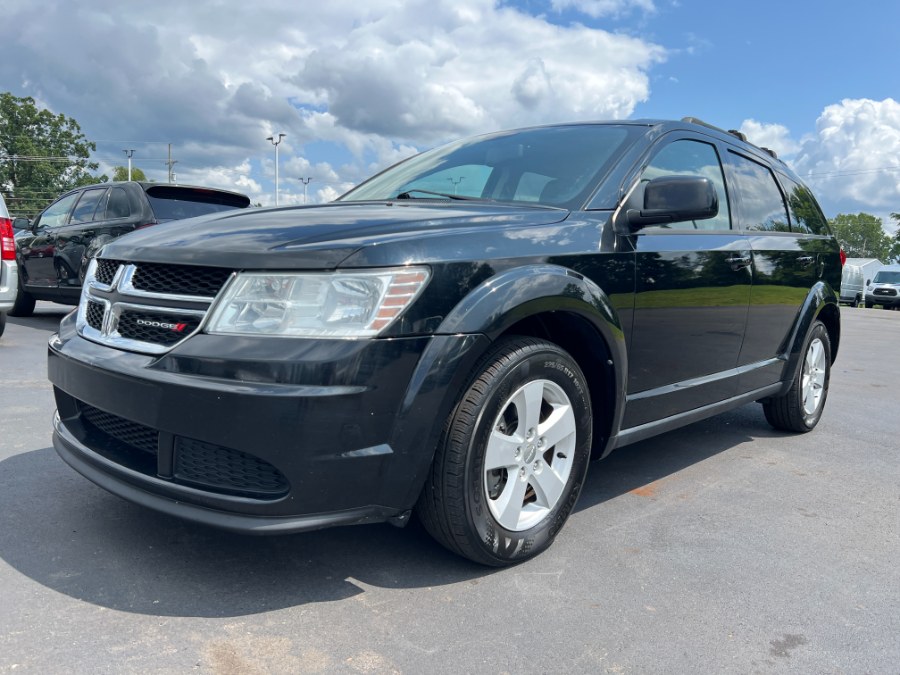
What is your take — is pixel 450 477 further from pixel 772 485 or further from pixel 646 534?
pixel 772 485

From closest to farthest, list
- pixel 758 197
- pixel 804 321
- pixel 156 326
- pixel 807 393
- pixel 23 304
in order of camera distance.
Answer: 1. pixel 156 326
2. pixel 758 197
3. pixel 804 321
4. pixel 807 393
5. pixel 23 304

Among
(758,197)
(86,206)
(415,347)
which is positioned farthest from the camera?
(86,206)

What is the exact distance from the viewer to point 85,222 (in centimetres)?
843

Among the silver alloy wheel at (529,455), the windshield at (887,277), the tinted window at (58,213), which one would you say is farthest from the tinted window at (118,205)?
the windshield at (887,277)

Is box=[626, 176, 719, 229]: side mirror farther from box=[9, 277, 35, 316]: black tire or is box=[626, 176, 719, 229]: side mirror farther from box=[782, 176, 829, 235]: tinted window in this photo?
box=[9, 277, 35, 316]: black tire

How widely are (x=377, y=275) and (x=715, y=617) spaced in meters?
1.47

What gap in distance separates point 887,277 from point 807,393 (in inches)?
1373

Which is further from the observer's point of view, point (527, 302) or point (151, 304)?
point (527, 302)

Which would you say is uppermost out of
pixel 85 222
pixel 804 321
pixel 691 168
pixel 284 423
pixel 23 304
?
pixel 691 168

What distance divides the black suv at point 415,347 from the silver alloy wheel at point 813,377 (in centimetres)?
155

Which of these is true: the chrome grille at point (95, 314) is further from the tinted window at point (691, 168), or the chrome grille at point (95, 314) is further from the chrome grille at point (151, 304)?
the tinted window at point (691, 168)

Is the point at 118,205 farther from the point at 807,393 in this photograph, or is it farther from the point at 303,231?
the point at 807,393

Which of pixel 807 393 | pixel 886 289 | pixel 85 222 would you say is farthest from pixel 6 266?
pixel 886 289

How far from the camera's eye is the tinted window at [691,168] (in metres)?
3.25
